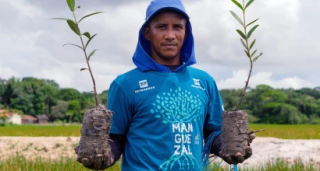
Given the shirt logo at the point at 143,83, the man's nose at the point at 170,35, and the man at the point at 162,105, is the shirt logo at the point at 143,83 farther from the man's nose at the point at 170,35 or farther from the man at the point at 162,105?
the man's nose at the point at 170,35

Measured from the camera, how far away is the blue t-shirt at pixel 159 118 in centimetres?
224

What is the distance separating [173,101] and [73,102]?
6592cm

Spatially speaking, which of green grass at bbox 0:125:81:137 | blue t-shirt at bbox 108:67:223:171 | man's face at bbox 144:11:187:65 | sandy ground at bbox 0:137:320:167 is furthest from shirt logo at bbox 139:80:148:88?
green grass at bbox 0:125:81:137

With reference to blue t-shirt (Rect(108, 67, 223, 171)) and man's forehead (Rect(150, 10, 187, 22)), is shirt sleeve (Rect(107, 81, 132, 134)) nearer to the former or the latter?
blue t-shirt (Rect(108, 67, 223, 171))

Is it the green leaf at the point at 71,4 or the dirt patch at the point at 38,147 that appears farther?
the dirt patch at the point at 38,147

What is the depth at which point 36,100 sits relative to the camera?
68.9m

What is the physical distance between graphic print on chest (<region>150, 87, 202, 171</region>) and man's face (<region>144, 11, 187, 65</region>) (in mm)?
189

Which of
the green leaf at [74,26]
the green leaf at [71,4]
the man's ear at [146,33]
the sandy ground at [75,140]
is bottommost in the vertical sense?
the sandy ground at [75,140]

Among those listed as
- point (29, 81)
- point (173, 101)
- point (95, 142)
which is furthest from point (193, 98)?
point (29, 81)

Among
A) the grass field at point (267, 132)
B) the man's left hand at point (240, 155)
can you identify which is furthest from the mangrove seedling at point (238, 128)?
the grass field at point (267, 132)

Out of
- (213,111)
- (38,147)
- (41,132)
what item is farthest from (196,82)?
(41,132)

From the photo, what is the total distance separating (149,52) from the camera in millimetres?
2580

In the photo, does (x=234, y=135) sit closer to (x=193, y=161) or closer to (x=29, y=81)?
(x=193, y=161)

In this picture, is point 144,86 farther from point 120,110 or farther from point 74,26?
point 74,26
